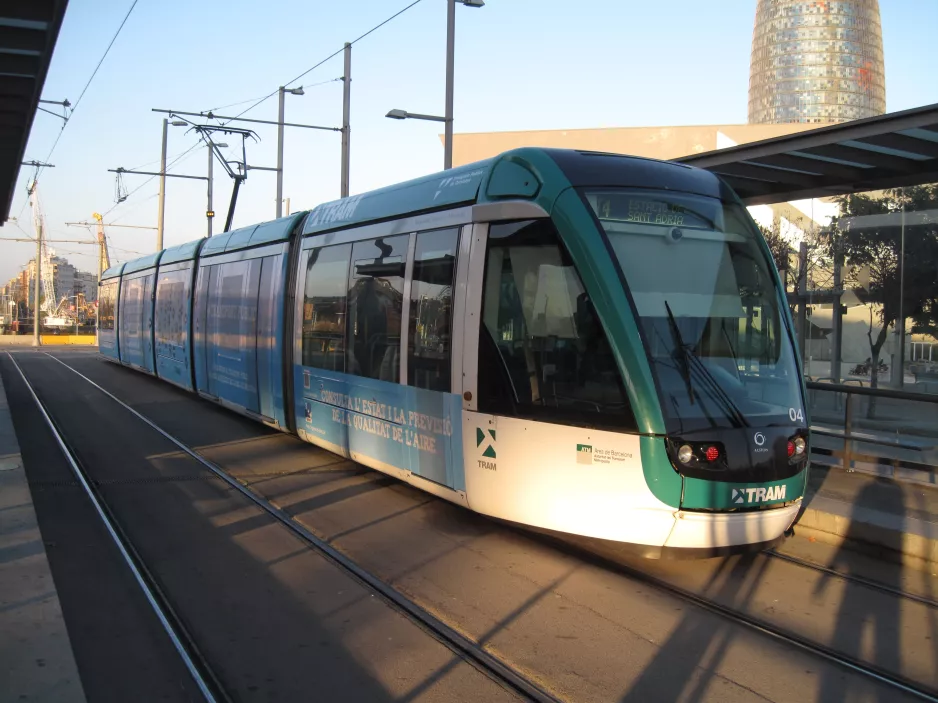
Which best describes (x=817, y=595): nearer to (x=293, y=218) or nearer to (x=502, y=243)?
(x=502, y=243)

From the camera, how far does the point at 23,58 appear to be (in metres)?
8.71

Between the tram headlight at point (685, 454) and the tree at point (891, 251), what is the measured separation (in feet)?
19.5

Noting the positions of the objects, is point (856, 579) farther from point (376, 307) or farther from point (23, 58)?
point (23, 58)

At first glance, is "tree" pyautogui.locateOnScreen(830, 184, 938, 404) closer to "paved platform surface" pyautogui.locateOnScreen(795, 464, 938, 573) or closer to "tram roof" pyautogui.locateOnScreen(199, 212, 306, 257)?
"paved platform surface" pyautogui.locateOnScreen(795, 464, 938, 573)

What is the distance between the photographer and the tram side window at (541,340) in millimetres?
6031

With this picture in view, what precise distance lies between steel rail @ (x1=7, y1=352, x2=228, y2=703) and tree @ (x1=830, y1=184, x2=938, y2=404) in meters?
8.72

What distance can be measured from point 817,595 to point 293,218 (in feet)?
27.5

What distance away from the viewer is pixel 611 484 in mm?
5926

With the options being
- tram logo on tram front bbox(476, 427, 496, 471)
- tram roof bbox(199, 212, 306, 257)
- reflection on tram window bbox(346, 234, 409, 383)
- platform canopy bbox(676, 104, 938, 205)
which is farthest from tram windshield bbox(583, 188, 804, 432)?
tram roof bbox(199, 212, 306, 257)

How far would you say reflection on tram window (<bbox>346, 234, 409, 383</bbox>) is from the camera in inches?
326

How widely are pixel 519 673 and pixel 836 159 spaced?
718cm

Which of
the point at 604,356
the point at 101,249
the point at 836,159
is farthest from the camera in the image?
the point at 101,249

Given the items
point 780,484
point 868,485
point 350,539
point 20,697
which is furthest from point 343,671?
point 868,485

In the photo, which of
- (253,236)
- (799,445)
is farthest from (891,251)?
(253,236)
